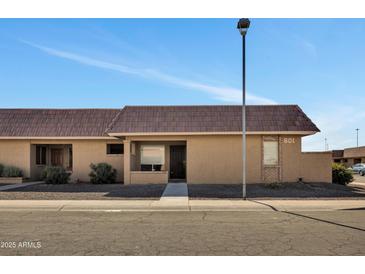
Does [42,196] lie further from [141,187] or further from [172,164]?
[172,164]

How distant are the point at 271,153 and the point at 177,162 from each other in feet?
21.7

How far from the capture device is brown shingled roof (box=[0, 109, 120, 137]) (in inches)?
880

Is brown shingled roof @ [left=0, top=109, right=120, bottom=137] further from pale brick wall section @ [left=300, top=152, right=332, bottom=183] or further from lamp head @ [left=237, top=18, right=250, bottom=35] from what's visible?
pale brick wall section @ [left=300, top=152, right=332, bottom=183]

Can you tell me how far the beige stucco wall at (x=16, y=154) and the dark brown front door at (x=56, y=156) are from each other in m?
2.88

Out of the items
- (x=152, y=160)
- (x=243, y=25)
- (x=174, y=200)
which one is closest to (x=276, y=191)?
(x=174, y=200)

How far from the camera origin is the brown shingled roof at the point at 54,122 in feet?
73.4

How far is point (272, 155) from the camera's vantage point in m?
19.9

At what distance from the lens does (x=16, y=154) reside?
22750mm

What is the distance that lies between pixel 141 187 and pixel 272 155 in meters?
7.76

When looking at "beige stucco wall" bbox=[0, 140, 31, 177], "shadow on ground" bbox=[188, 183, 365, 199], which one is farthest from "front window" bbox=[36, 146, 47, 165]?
"shadow on ground" bbox=[188, 183, 365, 199]

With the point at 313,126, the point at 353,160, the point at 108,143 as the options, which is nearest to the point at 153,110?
the point at 108,143

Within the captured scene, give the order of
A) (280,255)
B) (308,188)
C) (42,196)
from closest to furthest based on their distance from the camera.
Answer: (280,255) < (42,196) < (308,188)

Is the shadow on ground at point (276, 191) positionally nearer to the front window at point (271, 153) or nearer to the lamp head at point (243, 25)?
the front window at point (271, 153)

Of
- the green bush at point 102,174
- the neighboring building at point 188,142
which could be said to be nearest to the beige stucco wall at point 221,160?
the neighboring building at point 188,142
